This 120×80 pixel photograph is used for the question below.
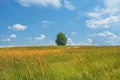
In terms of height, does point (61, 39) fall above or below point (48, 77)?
above

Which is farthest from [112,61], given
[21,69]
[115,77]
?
[21,69]

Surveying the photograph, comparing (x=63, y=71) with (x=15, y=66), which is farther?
(x=15, y=66)

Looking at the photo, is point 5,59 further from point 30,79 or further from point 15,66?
point 30,79

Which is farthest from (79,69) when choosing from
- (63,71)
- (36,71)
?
(36,71)

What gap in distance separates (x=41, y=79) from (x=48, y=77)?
26 centimetres

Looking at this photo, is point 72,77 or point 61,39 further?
point 61,39

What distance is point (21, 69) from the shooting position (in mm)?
8180

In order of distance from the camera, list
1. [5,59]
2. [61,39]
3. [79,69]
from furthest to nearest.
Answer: [61,39], [5,59], [79,69]

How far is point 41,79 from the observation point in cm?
698

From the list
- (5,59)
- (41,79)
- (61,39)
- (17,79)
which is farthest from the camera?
(61,39)

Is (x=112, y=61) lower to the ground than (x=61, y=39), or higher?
lower

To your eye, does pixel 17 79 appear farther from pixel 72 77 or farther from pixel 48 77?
pixel 72 77

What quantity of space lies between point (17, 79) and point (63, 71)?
1288 millimetres

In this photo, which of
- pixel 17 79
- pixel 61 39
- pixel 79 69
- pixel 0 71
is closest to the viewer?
pixel 17 79
